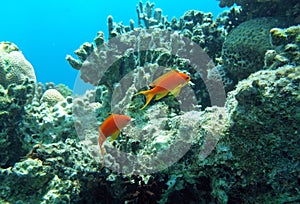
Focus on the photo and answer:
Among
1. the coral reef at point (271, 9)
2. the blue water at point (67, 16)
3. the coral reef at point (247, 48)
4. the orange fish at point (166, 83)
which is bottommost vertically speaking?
the orange fish at point (166, 83)

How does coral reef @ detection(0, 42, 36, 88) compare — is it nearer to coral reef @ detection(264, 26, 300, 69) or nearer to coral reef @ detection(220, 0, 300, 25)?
coral reef @ detection(264, 26, 300, 69)

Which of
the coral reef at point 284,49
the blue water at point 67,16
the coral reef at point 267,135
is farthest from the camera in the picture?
the blue water at point 67,16

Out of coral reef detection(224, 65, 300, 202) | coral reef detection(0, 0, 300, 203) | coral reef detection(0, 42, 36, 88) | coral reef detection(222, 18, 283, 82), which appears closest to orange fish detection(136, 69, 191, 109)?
coral reef detection(0, 0, 300, 203)

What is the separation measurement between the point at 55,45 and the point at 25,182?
9143 cm

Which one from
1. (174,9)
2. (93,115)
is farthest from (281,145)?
(174,9)

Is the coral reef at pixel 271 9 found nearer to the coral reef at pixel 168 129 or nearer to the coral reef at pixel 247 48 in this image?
the coral reef at pixel 168 129

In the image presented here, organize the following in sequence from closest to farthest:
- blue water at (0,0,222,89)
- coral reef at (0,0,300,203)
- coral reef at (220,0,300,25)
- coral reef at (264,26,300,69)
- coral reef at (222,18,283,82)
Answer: coral reef at (0,0,300,203), coral reef at (264,26,300,69), coral reef at (222,18,283,82), coral reef at (220,0,300,25), blue water at (0,0,222,89)

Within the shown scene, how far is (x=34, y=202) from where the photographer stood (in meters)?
2.71

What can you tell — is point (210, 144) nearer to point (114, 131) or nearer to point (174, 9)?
point (114, 131)

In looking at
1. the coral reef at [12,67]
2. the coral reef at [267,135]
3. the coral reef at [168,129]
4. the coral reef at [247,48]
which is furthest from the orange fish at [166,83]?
the coral reef at [12,67]

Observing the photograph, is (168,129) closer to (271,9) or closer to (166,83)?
(166,83)

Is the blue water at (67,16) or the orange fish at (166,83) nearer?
the orange fish at (166,83)

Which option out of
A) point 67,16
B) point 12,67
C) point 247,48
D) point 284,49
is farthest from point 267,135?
point 67,16

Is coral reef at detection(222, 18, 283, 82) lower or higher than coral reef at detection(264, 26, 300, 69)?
higher
